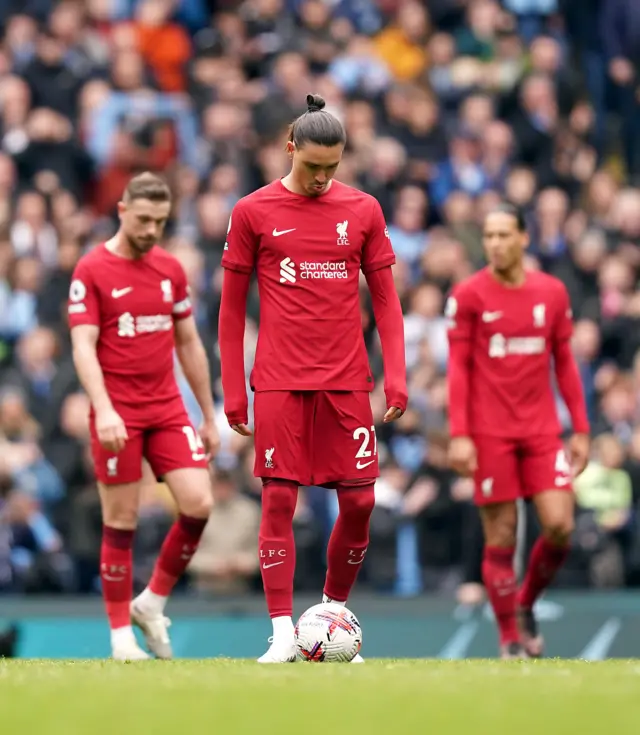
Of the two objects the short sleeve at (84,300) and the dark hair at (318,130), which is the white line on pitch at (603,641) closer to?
the short sleeve at (84,300)

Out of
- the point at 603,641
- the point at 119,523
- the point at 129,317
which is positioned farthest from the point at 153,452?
the point at 603,641

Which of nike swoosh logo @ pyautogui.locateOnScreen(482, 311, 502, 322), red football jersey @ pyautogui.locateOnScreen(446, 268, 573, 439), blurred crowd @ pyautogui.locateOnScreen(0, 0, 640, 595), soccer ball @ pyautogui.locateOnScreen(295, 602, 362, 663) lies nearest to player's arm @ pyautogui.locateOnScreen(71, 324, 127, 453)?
soccer ball @ pyautogui.locateOnScreen(295, 602, 362, 663)

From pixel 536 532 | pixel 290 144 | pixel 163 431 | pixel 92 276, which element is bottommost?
pixel 536 532

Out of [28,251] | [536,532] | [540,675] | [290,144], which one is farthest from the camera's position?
[28,251]

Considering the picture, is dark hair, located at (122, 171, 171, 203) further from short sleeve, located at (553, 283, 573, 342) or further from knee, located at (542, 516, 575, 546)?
knee, located at (542, 516, 575, 546)

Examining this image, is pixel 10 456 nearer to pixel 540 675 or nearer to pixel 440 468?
pixel 440 468

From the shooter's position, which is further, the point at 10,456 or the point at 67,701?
the point at 10,456

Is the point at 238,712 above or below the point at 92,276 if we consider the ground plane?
below

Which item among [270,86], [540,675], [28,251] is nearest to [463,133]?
[270,86]

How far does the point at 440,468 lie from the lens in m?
15.1

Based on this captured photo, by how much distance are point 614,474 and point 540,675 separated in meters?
7.41

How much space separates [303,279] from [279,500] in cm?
110

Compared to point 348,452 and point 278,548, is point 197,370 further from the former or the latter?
point 278,548

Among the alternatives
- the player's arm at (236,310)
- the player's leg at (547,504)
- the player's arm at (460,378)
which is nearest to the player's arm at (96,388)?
the player's arm at (236,310)
